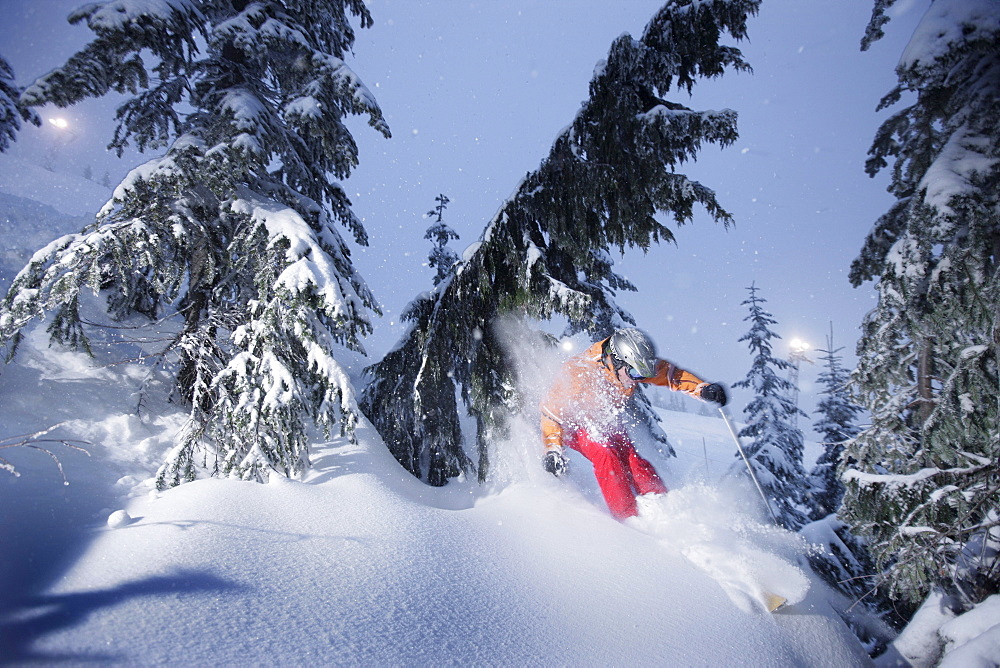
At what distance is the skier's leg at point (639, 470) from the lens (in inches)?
172

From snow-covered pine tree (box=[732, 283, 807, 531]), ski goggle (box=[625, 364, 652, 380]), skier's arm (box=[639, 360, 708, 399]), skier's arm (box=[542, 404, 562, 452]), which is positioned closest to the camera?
skier's arm (box=[542, 404, 562, 452])

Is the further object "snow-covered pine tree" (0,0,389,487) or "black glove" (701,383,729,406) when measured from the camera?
"black glove" (701,383,729,406)

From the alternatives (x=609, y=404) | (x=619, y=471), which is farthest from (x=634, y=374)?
(x=619, y=471)

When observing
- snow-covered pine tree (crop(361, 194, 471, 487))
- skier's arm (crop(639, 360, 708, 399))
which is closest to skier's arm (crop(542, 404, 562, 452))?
snow-covered pine tree (crop(361, 194, 471, 487))

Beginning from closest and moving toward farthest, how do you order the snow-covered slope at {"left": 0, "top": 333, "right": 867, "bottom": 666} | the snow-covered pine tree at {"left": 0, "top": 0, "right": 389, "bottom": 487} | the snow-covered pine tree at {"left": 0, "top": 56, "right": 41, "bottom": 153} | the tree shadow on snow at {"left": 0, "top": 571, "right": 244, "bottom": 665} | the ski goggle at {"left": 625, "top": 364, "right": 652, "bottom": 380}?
the tree shadow on snow at {"left": 0, "top": 571, "right": 244, "bottom": 665} → the snow-covered slope at {"left": 0, "top": 333, "right": 867, "bottom": 666} → the snow-covered pine tree at {"left": 0, "top": 0, "right": 389, "bottom": 487} → the ski goggle at {"left": 625, "top": 364, "right": 652, "bottom": 380} → the snow-covered pine tree at {"left": 0, "top": 56, "right": 41, "bottom": 153}

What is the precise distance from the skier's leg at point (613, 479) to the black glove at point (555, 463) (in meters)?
0.36

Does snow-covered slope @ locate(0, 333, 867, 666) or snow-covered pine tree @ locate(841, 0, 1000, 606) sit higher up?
snow-covered pine tree @ locate(841, 0, 1000, 606)

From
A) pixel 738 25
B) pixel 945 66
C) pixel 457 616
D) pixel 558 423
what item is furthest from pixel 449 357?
pixel 945 66

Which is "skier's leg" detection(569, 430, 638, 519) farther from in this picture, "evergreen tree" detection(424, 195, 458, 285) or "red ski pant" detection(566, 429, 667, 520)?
"evergreen tree" detection(424, 195, 458, 285)

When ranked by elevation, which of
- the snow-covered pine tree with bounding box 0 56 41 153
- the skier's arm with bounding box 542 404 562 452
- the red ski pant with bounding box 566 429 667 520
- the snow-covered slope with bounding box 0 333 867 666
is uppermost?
the snow-covered pine tree with bounding box 0 56 41 153

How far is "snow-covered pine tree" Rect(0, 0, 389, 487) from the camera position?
11.7ft

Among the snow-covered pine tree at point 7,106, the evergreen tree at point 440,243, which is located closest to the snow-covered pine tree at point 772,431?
the evergreen tree at point 440,243

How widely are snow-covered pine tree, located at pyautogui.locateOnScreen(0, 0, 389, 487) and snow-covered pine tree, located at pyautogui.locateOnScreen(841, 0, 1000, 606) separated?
16.2 ft

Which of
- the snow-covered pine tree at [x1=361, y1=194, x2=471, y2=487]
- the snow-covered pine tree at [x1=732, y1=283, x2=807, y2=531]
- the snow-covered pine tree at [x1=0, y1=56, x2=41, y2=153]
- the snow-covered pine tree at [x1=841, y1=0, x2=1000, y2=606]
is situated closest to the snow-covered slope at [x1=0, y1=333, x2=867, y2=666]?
the snow-covered pine tree at [x1=361, y1=194, x2=471, y2=487]
